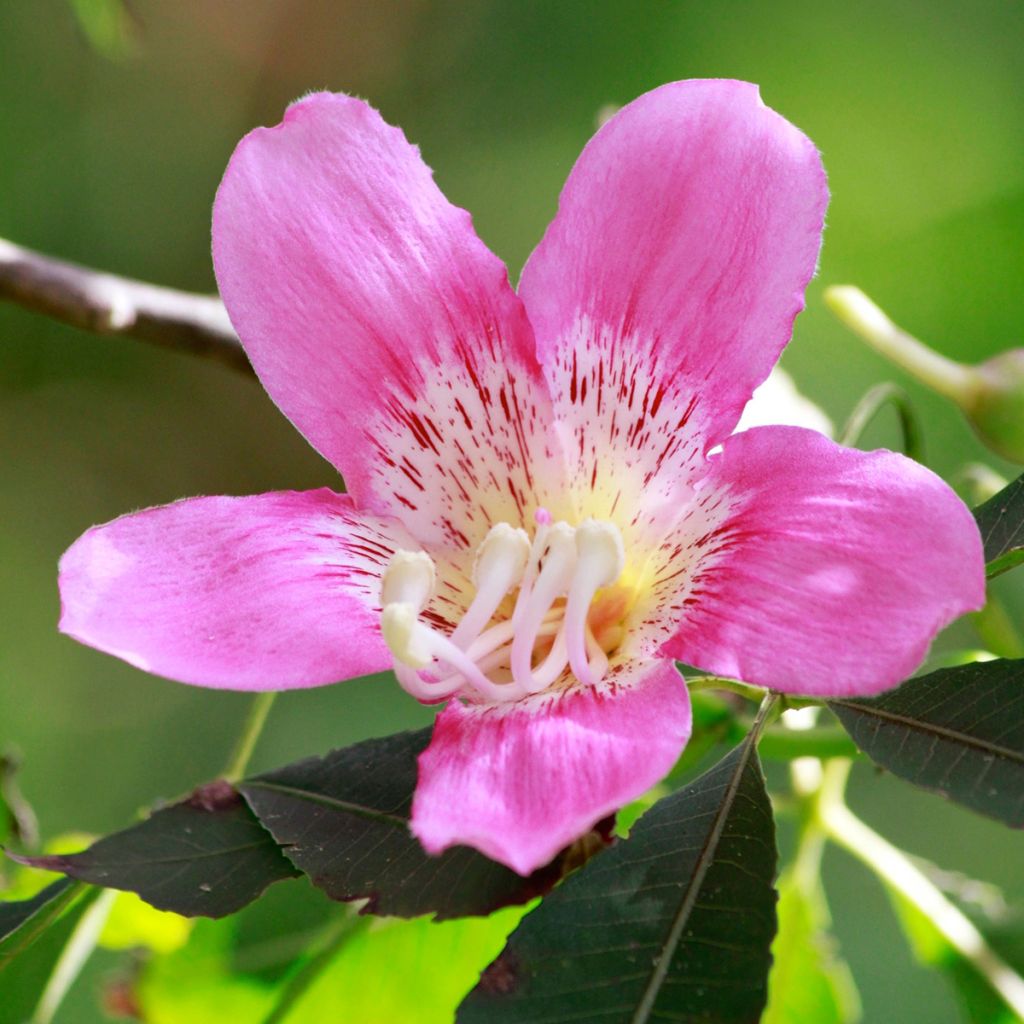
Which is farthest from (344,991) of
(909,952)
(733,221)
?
(909,952)

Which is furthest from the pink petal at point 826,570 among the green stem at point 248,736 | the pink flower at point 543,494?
the green stem at point 248,736

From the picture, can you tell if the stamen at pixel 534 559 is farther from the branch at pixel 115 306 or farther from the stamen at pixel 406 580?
the branch at pixel 115 306

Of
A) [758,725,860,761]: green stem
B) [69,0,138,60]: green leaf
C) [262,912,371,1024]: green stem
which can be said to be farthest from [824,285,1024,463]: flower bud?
[69,0,138,60]: green leaf

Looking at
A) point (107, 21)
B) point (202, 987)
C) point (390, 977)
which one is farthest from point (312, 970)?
point (107, 21)

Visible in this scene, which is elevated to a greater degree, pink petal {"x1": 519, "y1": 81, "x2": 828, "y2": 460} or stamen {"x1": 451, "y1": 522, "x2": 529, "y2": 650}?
pink petal {"x1": 519, "y1": 81, "x2": 828, "y2": 460}

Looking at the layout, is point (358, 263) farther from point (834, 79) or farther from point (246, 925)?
point (834, 79)

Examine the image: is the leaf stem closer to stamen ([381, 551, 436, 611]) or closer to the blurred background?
stamen ([381, 551, 436, 611])

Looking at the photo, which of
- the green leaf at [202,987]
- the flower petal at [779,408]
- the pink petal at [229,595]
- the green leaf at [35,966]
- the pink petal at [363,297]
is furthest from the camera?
the green leaf at [202,987]
